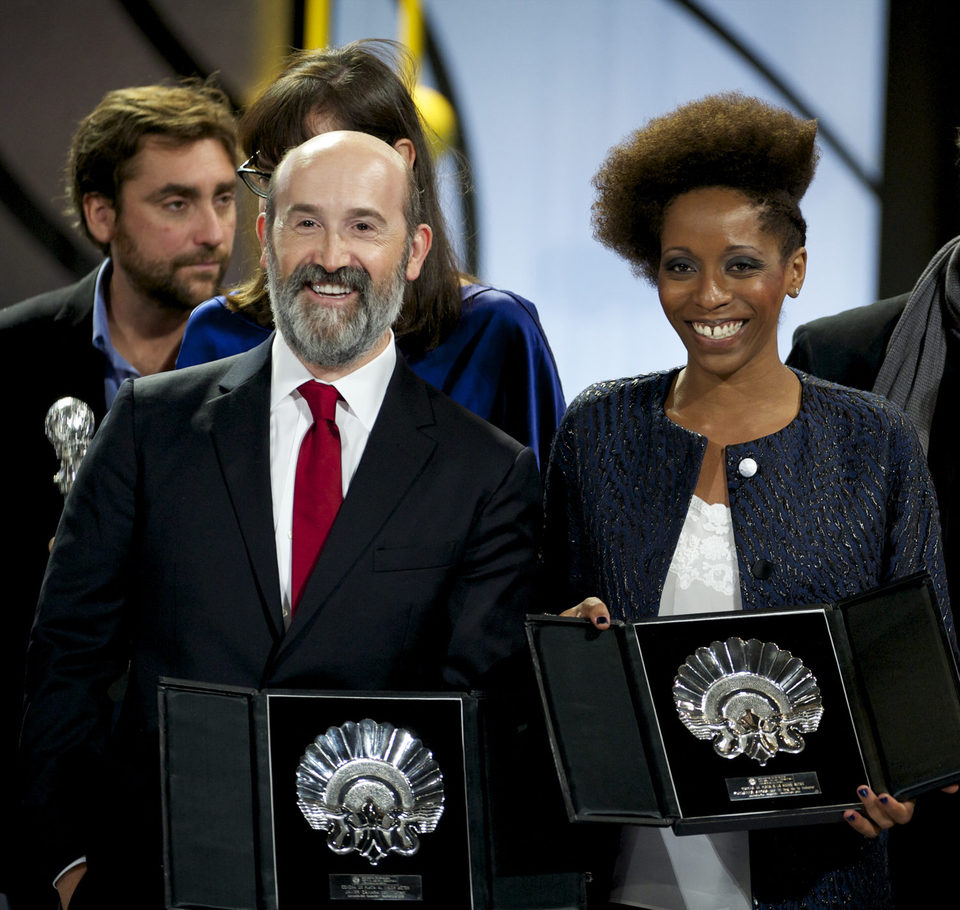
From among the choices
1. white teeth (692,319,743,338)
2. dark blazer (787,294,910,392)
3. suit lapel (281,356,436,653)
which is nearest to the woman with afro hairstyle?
white teeth (692,319,743,338)

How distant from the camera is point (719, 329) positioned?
1.86 m

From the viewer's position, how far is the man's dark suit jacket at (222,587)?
5.56 feet

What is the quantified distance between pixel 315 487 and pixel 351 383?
0.17 m

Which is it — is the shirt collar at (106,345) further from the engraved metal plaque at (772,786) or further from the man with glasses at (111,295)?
the engraved metal plaque at (772,786)

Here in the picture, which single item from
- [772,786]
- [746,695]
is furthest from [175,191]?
[772,786]

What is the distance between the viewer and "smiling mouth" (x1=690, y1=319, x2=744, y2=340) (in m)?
1.85

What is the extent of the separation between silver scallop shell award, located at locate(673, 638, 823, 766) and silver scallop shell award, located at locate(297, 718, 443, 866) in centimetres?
35

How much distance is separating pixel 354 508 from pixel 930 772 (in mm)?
812

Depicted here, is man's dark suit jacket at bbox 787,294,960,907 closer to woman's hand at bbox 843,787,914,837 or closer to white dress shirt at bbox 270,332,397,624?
woman's hand at bbox 843,787,914,837

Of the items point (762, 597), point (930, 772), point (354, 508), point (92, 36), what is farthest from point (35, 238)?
point (930, 772)

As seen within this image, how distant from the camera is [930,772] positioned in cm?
153

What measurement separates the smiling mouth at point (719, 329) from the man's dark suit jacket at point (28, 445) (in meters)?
1.45

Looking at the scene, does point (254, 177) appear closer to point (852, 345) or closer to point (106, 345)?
point (106, 345)

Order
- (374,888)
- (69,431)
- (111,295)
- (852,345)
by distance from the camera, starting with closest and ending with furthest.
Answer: (374,888), (69,431), (852,345), (111,295)
